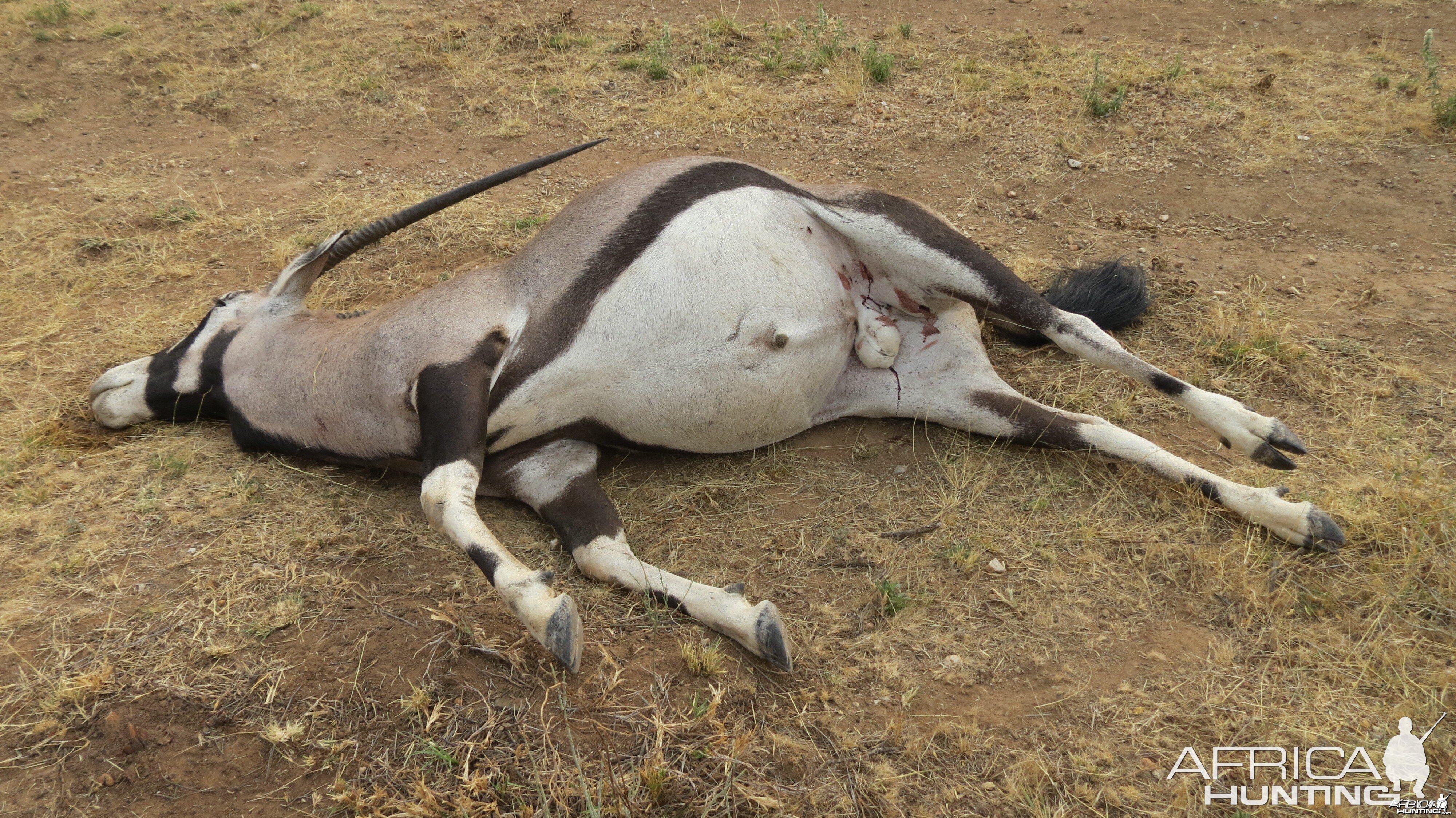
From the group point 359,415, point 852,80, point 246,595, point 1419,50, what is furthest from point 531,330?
point 1419,50

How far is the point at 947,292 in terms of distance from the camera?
146 inches

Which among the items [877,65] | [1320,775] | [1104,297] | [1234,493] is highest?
[877,65]

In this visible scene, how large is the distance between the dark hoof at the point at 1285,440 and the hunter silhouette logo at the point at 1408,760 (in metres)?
1.07

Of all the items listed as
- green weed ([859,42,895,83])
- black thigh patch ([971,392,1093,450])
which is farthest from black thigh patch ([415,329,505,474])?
green weed ([859,42,895,83])

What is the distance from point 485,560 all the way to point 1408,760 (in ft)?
7.94

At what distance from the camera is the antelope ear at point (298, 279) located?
377cm

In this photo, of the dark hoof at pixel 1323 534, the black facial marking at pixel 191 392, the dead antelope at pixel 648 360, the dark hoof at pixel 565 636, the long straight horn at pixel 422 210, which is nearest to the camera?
the dark hoof at pixel 565 636

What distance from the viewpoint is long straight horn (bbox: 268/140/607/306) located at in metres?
3.44

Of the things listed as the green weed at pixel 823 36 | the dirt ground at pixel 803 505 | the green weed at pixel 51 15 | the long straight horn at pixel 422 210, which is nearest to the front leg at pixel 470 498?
the dirt ground at pixel 803 505

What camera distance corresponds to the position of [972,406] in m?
3.65

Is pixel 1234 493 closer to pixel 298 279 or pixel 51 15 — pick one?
pixel 298 279

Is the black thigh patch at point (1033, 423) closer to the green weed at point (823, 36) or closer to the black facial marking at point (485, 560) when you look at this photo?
the black facial marking at point (485, 560)

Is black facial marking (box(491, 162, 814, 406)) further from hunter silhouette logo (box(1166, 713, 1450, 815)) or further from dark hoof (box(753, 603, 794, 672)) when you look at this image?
hunter silhouette logo (box(1166, 713, 1450, 815))

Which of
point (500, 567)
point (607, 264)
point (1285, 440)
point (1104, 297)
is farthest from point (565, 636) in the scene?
point (1104, 297)
